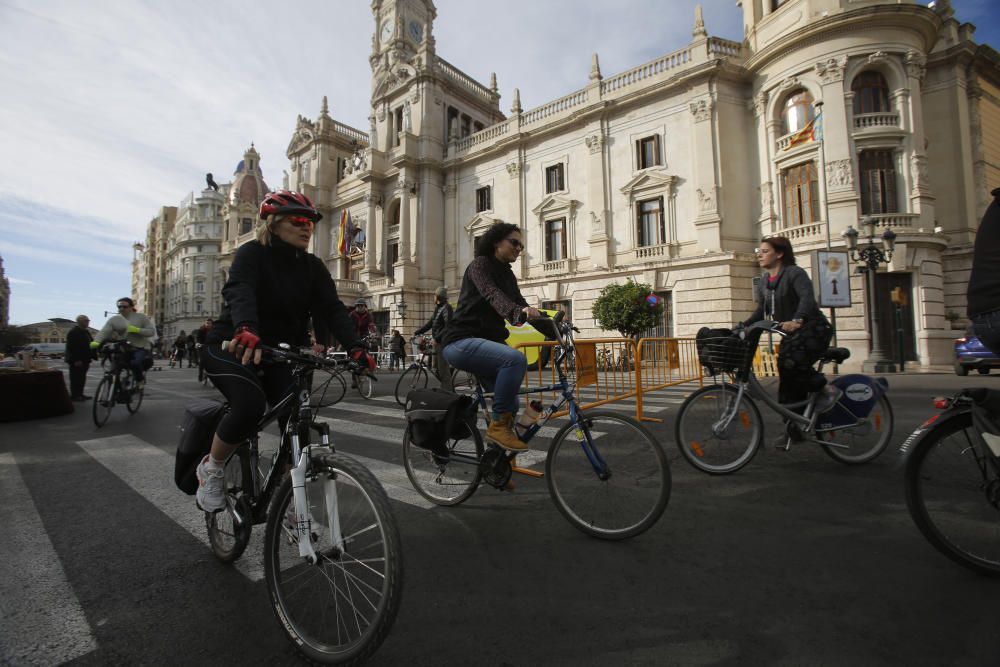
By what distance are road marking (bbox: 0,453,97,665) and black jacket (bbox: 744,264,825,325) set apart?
4.72m

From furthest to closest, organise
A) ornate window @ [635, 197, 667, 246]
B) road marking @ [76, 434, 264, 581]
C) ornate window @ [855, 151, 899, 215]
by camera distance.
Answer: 1. ornate window @ [635, 197, 667, 246]
2. ornate window @ [855, 151, 899, 215]
3. road marking @ [76, 434, 264, 581]

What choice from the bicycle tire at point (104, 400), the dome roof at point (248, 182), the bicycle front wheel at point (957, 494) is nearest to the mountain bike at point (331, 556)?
the bicycle front wheel at point (957, 494)

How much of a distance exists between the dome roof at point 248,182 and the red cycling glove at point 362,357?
7150 cm

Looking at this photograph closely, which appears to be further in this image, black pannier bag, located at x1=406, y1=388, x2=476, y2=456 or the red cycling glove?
black pannier bag, located at x1=406, y1=388, x2=476, y2=456

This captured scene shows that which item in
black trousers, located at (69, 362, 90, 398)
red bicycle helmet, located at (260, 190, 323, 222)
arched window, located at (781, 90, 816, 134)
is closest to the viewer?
red bicycle helmet, located at (260, 190, 323, 222)

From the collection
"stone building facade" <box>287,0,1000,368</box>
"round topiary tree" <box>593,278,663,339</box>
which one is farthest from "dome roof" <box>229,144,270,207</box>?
"round topiary tree" <box>593,278,663,339</box>

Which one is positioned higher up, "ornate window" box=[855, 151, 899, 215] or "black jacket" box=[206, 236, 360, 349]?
"ornate window" box=[855, 151, 899, 215]

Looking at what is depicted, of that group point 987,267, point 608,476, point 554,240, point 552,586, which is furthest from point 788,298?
point 554,240

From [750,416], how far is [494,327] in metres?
2.40

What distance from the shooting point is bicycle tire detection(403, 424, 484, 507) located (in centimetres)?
320

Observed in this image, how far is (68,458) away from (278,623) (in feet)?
15.2

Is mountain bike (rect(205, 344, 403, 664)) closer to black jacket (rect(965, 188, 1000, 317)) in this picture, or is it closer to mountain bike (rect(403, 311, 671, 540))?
mountain bike (rect(403, 311, 671, 540))

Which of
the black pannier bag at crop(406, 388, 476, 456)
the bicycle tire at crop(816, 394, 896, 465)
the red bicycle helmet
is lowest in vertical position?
the bicycle tire at crop(816, 394, 896, 465)

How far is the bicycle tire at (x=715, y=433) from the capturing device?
3.97 metres
